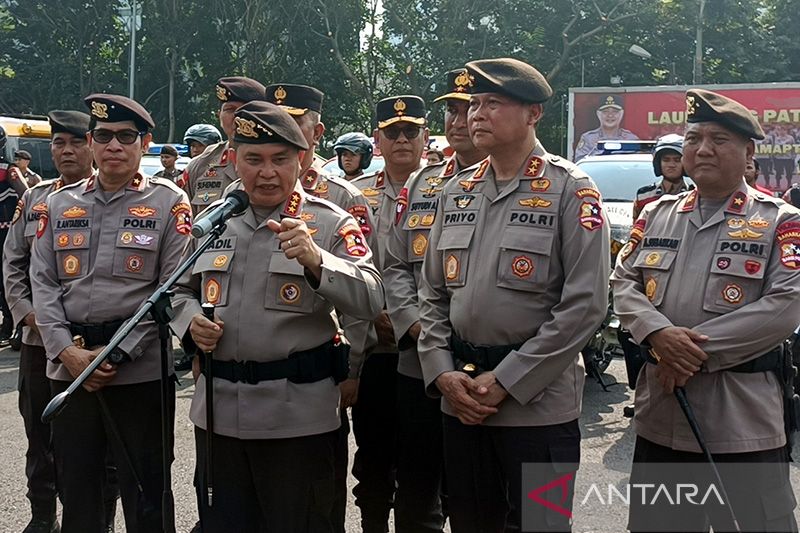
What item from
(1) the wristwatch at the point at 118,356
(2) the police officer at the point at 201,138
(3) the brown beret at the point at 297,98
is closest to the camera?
(1) the wristwatch at the point at 118,356

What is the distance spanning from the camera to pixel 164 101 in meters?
35.7

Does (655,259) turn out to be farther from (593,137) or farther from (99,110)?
(593,137)

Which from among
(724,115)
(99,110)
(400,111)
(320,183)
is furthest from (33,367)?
(724,115)

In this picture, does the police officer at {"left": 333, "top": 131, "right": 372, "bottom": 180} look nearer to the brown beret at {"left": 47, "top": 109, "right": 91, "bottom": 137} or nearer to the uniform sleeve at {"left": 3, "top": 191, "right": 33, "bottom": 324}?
the brown beret at {"left": 47, "top": 109, "right": 91, "bottom": 137}

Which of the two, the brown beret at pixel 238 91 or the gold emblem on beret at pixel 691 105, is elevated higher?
the brown beret at pixel 238 91

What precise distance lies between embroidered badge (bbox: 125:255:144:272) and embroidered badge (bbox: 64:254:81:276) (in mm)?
219

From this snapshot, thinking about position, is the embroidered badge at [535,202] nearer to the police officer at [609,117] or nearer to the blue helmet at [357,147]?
the blue helmet at [357,147]

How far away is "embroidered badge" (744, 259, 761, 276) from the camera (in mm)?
3318

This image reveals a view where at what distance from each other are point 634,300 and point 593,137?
19.0m

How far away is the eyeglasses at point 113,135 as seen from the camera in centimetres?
403

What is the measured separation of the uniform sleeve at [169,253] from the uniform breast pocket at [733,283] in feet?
7.22

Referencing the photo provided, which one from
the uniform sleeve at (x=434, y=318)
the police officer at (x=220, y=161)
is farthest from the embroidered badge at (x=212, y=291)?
the police officer at (x=220, y=161)

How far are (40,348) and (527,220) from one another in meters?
2.63

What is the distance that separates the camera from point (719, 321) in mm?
3283
